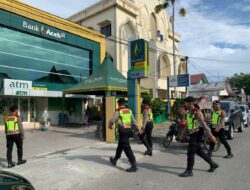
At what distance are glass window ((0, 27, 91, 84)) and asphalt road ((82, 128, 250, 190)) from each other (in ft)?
42.6

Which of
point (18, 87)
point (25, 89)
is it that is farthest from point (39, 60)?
point (18, 87)

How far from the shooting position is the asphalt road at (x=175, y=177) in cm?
579

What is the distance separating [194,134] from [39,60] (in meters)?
15.9

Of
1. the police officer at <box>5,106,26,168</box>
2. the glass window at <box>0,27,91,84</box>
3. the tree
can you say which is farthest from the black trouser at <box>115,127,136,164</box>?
the tree

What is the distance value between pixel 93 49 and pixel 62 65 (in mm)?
4126

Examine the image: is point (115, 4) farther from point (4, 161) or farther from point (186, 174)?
point (186, 174)

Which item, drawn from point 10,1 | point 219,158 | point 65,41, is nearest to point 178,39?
point 65,41

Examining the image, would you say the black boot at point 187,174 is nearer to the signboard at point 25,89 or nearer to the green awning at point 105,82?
the green awning at point 105,82

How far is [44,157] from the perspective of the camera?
9.25 metres

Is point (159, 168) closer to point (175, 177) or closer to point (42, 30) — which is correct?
point (175, 177)

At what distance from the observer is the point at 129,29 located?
108 feet

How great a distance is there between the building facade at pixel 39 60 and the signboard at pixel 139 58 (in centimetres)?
875

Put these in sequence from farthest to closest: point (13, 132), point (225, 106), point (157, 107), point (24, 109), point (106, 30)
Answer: point (106, 30) → point (24, 109) → point (157, 107) → point (225, 106) → point (13, 132)

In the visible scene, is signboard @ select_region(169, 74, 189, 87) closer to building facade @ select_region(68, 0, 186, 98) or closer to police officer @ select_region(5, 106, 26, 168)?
building facade @ select_region(68, 0, 186, 98)
